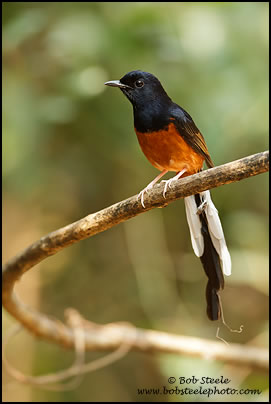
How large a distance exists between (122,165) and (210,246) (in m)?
1.81

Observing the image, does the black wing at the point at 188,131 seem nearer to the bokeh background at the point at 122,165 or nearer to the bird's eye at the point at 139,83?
the bird's eye at the point at 139,83

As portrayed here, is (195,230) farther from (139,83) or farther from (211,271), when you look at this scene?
(139,83)

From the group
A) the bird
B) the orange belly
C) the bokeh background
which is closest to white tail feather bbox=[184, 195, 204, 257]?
the bird

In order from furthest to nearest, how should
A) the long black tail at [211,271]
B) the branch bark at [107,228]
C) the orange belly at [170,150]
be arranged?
the orange belly at [170,150] → the long black tail at [211,271] → the branch bark at [107,228]

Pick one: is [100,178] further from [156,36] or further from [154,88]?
[154,88]

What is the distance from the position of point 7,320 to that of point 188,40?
2234mm

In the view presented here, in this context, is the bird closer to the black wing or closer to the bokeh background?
the black wing

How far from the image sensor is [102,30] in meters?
2.91

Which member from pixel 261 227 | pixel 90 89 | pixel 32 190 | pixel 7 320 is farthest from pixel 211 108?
pixel 7 320

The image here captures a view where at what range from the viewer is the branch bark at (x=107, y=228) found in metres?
1.36

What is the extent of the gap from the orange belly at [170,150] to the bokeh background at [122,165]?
62 centimetres

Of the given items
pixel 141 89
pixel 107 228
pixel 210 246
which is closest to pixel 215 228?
A: pixel 210 246

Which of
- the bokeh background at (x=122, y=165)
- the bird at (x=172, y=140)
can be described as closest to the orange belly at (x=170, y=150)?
the bird at (x=172, y=140)

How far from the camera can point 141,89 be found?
2.03 metres
